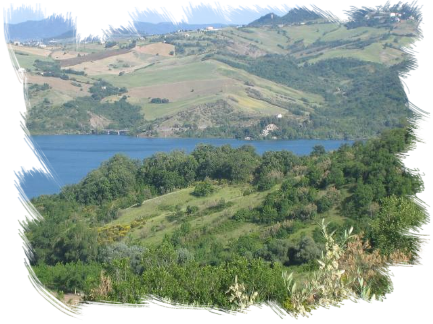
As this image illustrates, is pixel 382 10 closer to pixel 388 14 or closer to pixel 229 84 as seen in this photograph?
pixel 388 14

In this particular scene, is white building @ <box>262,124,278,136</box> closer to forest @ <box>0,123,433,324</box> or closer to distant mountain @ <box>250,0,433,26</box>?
forest @ <box>0,123,433,324</box>

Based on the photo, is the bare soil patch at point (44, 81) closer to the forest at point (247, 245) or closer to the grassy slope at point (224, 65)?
the grassy slope at point (224, 65)

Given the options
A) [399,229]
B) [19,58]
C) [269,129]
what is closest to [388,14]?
[19,58]

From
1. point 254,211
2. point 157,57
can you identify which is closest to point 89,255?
point 254,211

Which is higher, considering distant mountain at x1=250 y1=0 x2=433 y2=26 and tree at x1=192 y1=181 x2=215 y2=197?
distant mountain at x1=250 y1=0 x2=433 y2=26

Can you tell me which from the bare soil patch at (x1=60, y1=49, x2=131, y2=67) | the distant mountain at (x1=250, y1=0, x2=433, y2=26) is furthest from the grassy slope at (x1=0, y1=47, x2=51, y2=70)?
the distant mountain at (x1=250, y1=0, x2=433, y2=26)

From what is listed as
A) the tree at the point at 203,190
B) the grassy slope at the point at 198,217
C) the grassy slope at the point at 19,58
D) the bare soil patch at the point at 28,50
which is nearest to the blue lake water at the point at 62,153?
the grassy slope at the point at 198,217
